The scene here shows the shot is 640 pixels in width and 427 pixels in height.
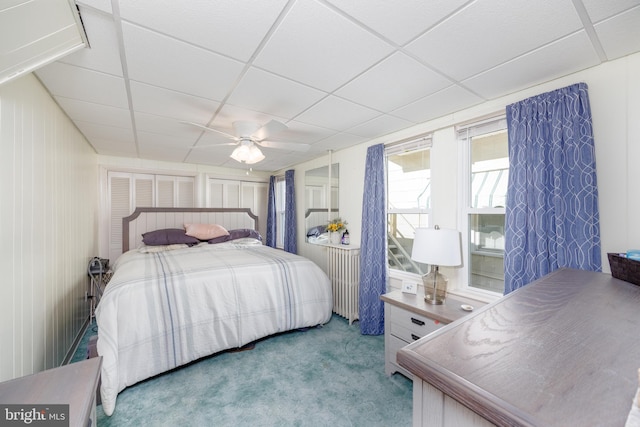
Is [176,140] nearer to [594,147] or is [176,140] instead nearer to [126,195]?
[126,195]

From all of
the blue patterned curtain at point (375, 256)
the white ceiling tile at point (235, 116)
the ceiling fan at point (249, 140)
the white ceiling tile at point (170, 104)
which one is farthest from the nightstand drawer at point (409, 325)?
the white ceiling tile at point (170, 104)

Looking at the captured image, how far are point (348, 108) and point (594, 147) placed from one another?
1.66 meters

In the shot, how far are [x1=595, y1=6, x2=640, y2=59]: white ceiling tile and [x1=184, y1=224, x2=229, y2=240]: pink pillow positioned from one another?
14.9 feet

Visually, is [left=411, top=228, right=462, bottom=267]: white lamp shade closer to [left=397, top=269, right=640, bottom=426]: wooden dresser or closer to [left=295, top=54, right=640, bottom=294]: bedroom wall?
[left=295, top=54, right=640, bottom=294]: bedroom wall

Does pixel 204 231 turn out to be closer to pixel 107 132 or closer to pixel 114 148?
pixel 114 148

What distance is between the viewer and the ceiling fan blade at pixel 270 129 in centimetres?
215

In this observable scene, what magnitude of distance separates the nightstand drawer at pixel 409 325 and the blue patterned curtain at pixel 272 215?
11.0 feet

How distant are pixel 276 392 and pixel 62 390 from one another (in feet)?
4.44

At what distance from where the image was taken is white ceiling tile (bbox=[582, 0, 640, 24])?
3.66 feet

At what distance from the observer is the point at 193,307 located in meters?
2.24

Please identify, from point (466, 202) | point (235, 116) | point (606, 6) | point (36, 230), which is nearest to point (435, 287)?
point (466, 202)

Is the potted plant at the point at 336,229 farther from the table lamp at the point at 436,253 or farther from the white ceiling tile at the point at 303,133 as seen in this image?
the table lamp at the point at 436,253

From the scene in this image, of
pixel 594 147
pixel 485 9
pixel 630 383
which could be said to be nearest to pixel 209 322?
pixel 630 383

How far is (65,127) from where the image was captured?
232 centimetres
